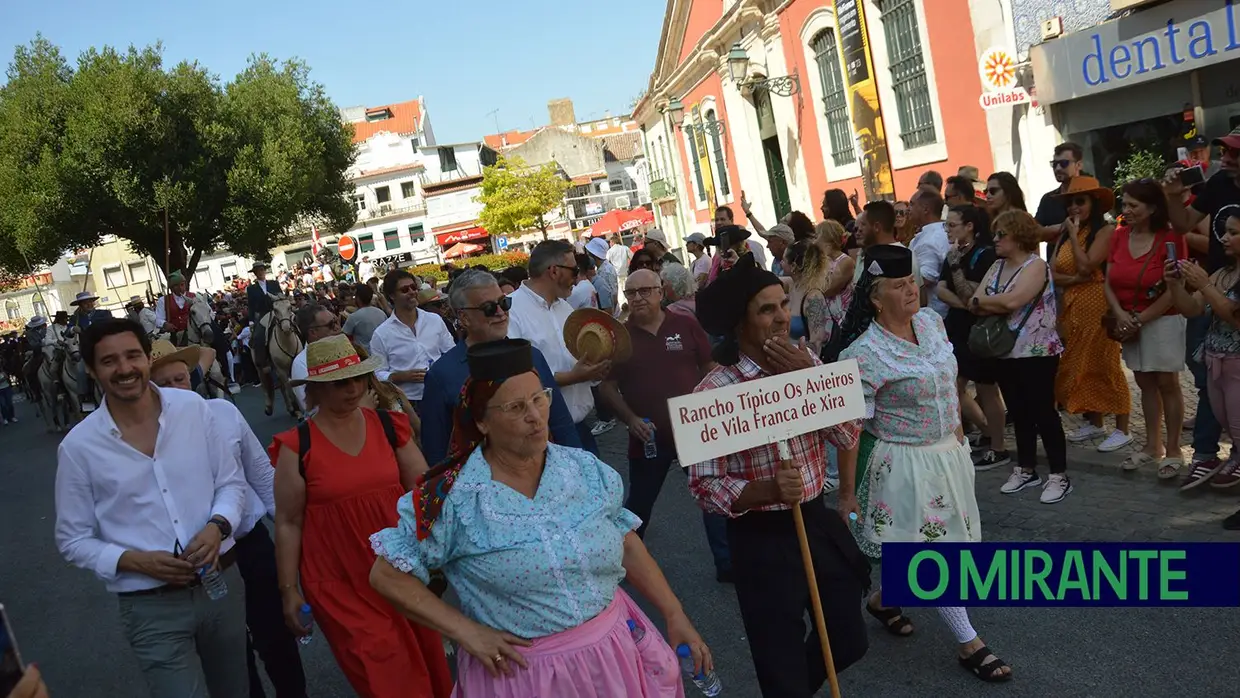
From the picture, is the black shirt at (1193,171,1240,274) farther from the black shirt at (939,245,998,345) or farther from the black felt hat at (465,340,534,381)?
the black felt hat at (465,340,534,381)

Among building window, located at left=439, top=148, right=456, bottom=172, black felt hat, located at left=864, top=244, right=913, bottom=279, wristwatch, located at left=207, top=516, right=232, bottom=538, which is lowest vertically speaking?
wristwatch, located at left=207, top=516, right=232, bottom=538

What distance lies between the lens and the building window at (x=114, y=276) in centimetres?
8131

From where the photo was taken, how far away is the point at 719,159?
1209 inches

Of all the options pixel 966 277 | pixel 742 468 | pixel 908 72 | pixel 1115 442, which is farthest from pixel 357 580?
pixel 908 72

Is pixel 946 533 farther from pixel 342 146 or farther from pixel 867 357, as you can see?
pixel 342 146

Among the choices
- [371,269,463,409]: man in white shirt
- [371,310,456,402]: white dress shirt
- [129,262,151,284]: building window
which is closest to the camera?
[371,269,463,409]: man in white shirt

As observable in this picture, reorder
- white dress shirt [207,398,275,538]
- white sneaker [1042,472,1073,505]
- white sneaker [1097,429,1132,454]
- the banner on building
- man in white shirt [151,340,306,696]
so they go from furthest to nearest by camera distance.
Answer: the banner on building < white sneaker [1097,429,1132,454] < white sneaker [1042,472,1073,505] < man in white shirt [151,340,306,696] < white dress shirt [207,398,275,538]

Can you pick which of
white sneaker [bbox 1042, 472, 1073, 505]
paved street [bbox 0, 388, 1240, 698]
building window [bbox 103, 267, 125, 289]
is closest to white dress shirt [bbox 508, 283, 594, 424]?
paved street [bbox 0, 388, 1240, 698]

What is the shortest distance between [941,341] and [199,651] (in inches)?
127

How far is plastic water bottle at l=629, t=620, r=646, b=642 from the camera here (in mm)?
2832

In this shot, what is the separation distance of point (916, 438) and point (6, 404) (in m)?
25.4

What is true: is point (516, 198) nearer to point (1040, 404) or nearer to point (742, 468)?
point (1040, 404)

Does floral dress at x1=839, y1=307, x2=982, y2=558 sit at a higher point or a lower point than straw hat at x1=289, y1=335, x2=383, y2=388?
lower

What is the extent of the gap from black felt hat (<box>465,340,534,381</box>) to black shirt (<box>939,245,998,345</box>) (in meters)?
4.44
